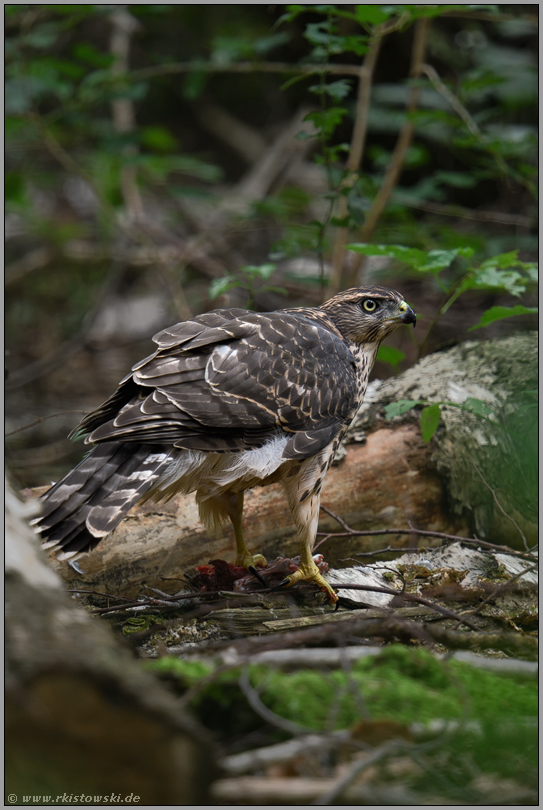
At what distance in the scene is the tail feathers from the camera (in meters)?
2.77

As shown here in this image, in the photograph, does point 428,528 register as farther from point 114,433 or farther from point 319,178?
point 319,178

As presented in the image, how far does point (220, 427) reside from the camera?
3.26 m

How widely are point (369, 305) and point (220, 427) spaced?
153cm

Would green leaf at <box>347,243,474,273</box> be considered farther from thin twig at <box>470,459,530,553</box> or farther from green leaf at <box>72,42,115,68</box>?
green leaf at <box>72,42,115,68</box>

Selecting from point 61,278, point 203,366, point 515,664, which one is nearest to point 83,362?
point 61,278

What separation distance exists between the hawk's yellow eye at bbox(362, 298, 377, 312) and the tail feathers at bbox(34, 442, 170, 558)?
1.78m

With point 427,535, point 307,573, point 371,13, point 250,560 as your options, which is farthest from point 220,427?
point 371,13

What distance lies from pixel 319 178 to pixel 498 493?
767 cm

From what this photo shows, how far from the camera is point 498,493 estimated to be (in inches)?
163

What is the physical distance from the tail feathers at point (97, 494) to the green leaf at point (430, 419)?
1586mm

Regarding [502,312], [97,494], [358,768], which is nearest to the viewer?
[358,768]

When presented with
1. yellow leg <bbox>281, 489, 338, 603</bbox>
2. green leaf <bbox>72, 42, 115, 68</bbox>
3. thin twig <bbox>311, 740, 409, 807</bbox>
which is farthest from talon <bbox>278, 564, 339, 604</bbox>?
green leaf <bbox>72, 42, 115, 68</bbox>

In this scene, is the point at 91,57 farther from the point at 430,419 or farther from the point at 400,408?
the point at 430,419

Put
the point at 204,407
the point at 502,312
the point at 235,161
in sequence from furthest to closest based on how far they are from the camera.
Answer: the point at 235,161, the point at 502,312, the point at 204,407
